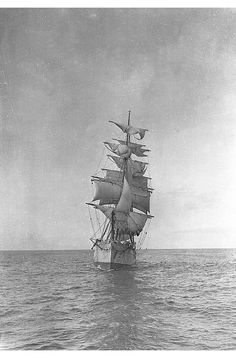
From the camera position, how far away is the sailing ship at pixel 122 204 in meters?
28.7

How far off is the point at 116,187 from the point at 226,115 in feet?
73.4

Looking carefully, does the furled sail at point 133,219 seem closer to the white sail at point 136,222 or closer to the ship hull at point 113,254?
the white sail at point 136,222

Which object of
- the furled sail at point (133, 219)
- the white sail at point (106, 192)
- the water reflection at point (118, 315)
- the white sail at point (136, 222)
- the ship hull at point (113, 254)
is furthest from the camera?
the white sail at point (106, 192)

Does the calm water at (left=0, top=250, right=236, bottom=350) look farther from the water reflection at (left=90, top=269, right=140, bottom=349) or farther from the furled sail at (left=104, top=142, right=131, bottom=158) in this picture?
the furled sail at (left=104, top=142, right=131, bottom=158)

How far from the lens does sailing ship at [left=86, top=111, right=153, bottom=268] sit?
94.1 ft

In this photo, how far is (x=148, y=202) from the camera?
35.3 metres

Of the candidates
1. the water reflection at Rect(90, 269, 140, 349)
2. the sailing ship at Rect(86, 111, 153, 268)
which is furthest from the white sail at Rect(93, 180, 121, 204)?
the water reflection at Rect(90, 269, 140, 349)

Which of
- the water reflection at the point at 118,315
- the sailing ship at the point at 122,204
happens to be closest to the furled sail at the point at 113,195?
the sailing ship at the point at 122,204

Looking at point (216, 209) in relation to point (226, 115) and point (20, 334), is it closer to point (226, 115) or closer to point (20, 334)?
point (226, 115)

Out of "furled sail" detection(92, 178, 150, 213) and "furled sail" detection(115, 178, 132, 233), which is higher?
"furled sail" detection(92, 178, 150, 213)

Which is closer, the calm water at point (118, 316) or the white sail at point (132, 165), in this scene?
the calm water at point (118, 316)

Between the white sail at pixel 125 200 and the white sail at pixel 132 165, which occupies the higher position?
the white sail at pixel 132 165
